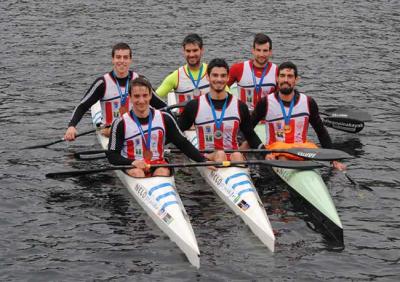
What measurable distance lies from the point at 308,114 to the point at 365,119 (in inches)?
148

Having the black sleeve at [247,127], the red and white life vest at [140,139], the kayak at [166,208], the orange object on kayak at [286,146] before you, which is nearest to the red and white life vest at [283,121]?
the orange object on kayak at [286,146]

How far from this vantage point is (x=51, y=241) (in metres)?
12.4

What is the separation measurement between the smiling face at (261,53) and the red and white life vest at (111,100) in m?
2.65

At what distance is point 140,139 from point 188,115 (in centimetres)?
122

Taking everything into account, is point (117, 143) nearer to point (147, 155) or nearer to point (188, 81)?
point (147, 155)

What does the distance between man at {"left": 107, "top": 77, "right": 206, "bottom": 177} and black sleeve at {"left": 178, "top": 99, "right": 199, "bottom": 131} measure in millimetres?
792

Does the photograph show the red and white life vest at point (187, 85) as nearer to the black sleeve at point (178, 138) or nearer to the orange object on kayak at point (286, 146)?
the orange object on kayak at point (286, 146)

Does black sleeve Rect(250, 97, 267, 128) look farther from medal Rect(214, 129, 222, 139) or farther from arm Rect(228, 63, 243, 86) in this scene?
arm Rect(228, 63, 243, 86)

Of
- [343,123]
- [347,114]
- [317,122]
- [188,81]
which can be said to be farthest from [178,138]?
[347,114]

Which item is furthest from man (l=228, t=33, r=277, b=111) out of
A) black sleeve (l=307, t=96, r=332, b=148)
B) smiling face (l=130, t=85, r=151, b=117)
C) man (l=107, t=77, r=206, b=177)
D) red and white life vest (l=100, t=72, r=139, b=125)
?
smiling face (l=130, t=85, r=151, b=117)

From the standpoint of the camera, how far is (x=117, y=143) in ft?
43.7

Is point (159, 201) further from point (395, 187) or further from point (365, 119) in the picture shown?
point (365, 119)

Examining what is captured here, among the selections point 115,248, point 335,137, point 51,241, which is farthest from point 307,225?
point 335,137

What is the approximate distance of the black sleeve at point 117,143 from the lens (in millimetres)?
13195
